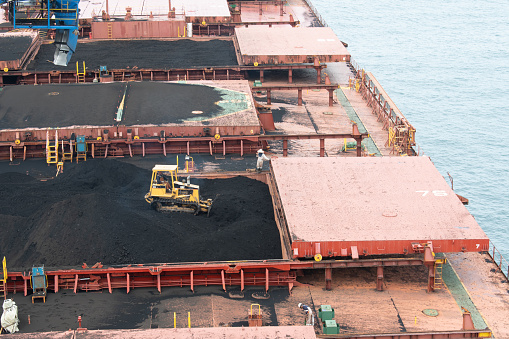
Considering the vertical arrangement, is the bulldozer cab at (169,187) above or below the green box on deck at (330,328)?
above

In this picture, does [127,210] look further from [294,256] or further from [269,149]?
[269,149]

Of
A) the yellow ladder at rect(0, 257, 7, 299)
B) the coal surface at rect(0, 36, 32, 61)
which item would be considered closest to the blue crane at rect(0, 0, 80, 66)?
the coal surface at rect(0, 36, 32, 61)

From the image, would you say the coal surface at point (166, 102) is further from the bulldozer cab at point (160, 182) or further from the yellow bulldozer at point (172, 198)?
the yellow bulldozer at point (172, 198)

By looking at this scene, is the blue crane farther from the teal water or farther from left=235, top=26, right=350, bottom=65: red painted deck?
the teal water

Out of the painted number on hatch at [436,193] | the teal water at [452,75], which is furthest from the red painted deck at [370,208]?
the teal water at [452,75]

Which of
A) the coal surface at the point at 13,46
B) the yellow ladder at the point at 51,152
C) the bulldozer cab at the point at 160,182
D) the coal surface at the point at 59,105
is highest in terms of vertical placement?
the coal surface at the point at 13,46

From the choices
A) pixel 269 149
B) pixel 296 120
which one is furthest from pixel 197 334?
pixel 296 120
